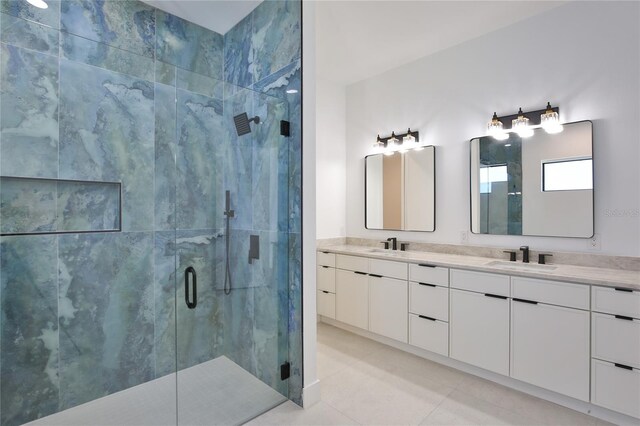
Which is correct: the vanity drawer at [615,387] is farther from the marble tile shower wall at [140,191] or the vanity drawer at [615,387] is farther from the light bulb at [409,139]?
the light bulb at [409,139]

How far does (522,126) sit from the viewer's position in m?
2.67

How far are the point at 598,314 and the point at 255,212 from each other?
2376 mm

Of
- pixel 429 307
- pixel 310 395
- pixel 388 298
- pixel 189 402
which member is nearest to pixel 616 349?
pixel 429 307

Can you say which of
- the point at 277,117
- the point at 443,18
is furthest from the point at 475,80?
the point at 277,117

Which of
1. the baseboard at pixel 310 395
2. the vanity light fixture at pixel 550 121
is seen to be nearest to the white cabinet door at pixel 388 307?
the baseboard at pixel 310 395

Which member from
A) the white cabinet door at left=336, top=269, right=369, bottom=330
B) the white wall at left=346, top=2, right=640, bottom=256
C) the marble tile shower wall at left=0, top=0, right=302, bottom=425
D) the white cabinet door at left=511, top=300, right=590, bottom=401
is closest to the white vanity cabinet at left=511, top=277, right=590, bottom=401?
the white cabinet door at left=511, top=300, right=590, bottom=401

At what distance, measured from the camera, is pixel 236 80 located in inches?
110

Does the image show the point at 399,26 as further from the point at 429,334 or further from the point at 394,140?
the point at 429,334

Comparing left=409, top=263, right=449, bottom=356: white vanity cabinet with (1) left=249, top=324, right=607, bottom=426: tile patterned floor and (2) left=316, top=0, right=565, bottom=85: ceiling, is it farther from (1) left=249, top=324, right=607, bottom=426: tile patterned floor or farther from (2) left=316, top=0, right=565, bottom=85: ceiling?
(2) left=316, top=0, right=565, bottom=85: ceiling

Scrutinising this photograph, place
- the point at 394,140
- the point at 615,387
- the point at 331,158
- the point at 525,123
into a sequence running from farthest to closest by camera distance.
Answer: the point at 331,158
the point at 394,140
the point at 525,123
the point at 615,387

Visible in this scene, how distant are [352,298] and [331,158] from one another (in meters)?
1.77

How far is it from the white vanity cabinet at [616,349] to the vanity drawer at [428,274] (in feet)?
3.16

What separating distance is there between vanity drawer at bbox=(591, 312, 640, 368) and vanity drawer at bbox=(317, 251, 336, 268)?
2.25 meters

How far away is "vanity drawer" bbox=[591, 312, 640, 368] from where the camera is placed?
1.88 m
